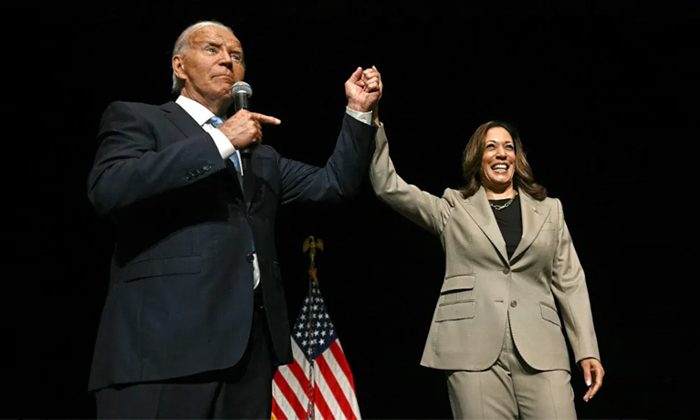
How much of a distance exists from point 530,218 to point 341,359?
5.43 ft

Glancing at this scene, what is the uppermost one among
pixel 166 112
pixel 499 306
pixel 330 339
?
pixel 166 112

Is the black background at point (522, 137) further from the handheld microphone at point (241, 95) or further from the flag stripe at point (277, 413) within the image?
the handheld microphone at point (241, 95)

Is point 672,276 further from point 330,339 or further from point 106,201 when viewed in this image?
point 106,201

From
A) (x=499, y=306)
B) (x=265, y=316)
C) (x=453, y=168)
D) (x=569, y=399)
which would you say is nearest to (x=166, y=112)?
(x=265, y=316)

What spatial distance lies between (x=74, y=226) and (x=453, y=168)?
185 centimetres

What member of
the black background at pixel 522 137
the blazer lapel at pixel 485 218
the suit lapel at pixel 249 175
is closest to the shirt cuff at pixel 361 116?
the suit lapel at pixel 249 175

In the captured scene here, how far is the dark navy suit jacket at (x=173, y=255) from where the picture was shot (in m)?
1.92

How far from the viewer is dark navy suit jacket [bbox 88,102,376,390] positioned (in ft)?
6.31

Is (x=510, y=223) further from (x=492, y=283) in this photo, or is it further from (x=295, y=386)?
(x=295, y=386)

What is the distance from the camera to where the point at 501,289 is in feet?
9.49

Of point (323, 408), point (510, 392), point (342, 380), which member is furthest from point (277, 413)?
point (510, 392)

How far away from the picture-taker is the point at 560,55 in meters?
4.45

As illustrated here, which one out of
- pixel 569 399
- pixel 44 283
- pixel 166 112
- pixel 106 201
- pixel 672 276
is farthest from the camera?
pixel 672 276

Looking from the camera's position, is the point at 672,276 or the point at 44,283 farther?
the point at 672,276
